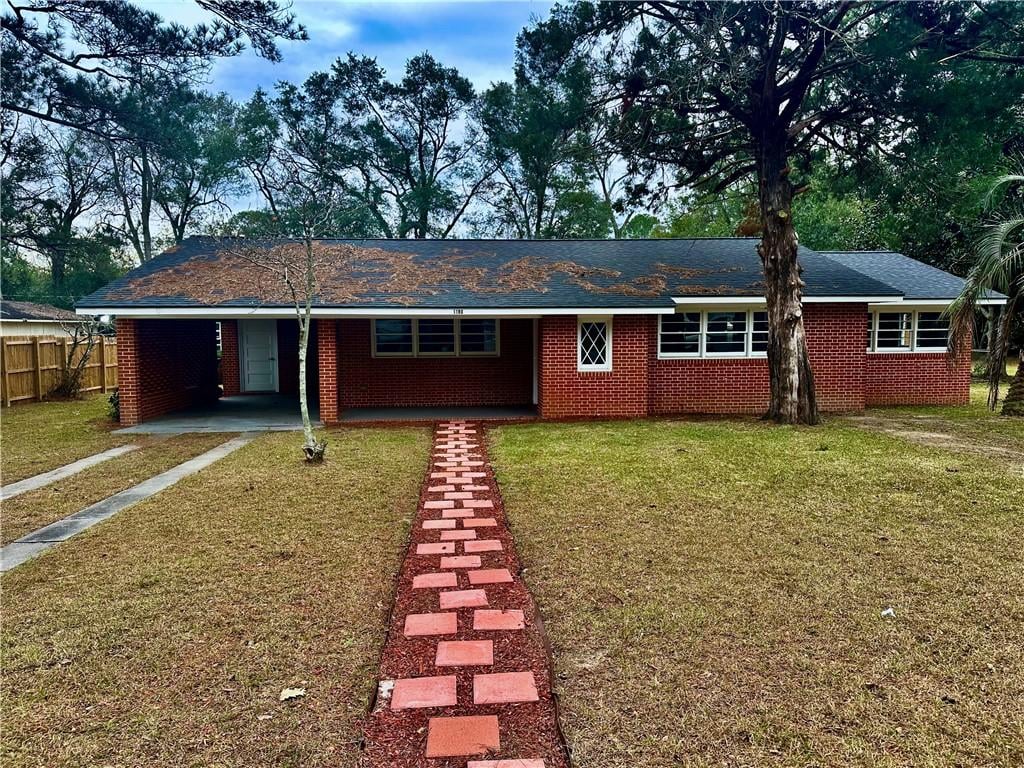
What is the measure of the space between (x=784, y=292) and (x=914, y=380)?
5297 millimetres

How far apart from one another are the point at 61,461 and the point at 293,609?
6.51m

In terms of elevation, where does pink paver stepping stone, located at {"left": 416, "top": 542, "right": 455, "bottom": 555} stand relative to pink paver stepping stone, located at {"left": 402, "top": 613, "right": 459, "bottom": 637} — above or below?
below

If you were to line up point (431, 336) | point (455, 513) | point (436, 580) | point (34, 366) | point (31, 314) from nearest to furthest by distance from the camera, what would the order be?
point (436, 580)
point (455, 513)
point (431, 336)
point (34, 366)
point (31, 314)

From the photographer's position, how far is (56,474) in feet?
24.0

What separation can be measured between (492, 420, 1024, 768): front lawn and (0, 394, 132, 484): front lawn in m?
6.19

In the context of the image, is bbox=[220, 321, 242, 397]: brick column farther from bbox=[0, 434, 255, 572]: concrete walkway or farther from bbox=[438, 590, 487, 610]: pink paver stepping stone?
bbox=[438, 590, 487, 610]: pink paver stepping stone

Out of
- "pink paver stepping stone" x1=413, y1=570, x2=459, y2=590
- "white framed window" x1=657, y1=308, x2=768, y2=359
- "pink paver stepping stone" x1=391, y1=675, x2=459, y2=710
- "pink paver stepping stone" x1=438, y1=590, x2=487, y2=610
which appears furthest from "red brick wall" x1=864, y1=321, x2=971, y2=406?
"pink paver stepping stone" x1=391, y1=675, x2=459, y2=710

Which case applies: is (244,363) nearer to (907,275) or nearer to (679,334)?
(679,334)

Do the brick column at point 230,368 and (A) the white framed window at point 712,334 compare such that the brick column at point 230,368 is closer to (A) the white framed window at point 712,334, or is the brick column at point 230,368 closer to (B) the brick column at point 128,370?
(B) the brick column at point 128,370

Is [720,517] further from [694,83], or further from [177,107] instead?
[177,107]

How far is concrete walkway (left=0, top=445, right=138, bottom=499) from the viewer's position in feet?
21.4

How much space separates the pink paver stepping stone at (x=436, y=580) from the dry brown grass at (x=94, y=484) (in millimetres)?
3485

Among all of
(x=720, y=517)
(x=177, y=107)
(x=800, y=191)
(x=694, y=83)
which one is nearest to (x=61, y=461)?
(x=177, y=107)

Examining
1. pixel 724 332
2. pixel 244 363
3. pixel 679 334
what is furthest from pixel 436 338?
pixel 244 363
